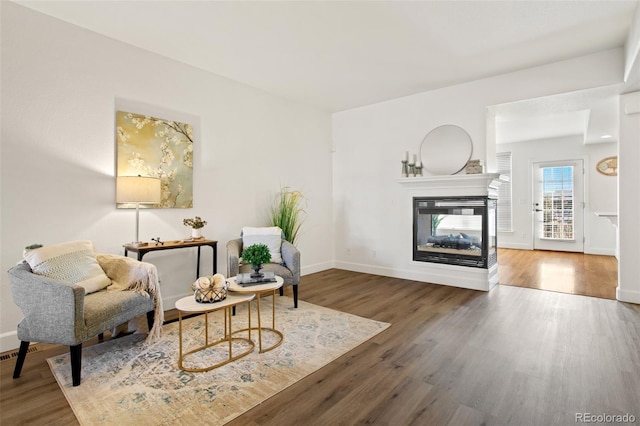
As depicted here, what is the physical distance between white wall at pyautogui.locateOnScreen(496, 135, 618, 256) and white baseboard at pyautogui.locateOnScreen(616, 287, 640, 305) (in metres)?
4.25

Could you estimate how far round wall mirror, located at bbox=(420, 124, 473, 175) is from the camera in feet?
14.3

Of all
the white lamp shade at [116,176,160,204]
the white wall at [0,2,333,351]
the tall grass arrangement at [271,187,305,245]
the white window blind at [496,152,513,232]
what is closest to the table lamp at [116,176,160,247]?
the white lamp shade at [116,176,160,204]

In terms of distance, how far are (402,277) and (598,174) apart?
5.61 m

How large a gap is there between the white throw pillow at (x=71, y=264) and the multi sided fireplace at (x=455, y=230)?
152 inches

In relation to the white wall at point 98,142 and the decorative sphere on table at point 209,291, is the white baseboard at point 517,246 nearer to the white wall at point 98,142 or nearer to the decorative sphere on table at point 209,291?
the white wall at point 98,142

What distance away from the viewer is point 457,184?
14.1 ft

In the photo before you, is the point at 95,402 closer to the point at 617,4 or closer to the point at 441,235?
the point at 441,235

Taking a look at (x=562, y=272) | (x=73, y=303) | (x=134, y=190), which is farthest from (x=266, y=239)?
(x=562, y=272)

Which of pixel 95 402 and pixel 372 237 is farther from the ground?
pixel 372 237

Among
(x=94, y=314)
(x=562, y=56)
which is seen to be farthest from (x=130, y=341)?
(x=562, y=56)

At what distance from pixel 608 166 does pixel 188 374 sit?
8787 millimetres

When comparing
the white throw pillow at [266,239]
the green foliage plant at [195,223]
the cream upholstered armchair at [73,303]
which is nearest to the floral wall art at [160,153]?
the green foliage plant at [195,223]

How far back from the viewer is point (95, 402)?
1827 mm

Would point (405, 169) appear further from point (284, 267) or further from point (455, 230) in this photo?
point (284, 267)
